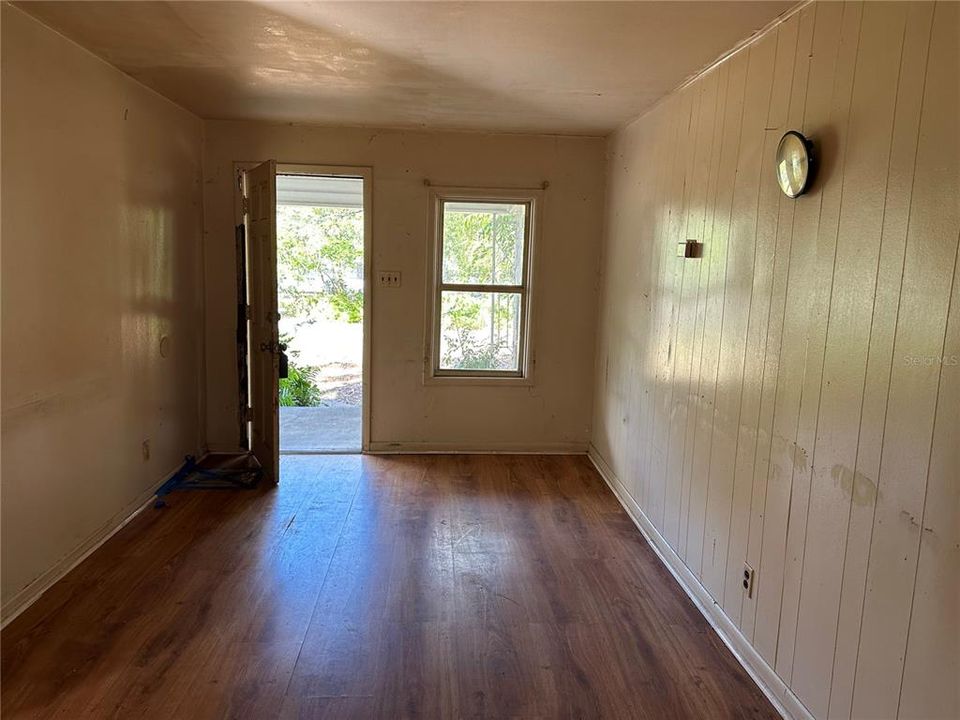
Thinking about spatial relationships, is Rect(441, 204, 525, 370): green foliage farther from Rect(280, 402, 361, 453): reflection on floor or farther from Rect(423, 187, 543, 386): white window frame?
Rect(280, 402, 361, 453): reflection on floor

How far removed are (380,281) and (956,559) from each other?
11.5 ft

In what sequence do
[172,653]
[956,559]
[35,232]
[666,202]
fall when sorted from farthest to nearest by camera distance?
[666,202], [35,232], [172,653], [956,559]

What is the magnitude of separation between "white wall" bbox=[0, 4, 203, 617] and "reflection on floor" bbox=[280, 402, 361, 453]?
104 cm

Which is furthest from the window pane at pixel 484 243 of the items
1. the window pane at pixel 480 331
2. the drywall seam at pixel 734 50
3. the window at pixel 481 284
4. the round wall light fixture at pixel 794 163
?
the round wall light fixture at pixel 794 163

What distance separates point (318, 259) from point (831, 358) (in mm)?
6672

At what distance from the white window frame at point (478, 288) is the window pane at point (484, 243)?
0.12ft

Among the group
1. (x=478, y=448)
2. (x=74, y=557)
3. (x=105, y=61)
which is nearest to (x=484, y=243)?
(x=478, y=448)

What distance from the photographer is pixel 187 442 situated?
3982 millimetres

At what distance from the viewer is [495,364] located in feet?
14.8

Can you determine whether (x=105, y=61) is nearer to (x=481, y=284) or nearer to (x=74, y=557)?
(x=74, y=557)

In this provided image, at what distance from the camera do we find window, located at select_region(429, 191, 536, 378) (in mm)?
4312

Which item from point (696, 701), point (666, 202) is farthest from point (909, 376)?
point (666, 202)

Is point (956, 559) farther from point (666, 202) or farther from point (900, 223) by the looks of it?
point (666, 202)

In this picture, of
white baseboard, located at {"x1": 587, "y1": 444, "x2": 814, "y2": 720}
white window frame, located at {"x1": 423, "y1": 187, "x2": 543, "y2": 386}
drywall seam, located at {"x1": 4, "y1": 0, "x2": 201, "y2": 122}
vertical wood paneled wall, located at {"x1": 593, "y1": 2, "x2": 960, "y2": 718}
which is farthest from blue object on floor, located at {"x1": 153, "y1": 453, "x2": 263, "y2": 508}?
vertical wood paneled wall, located at {"x1": 593, "y1": 2, "x2": 960, "y2": 718}
